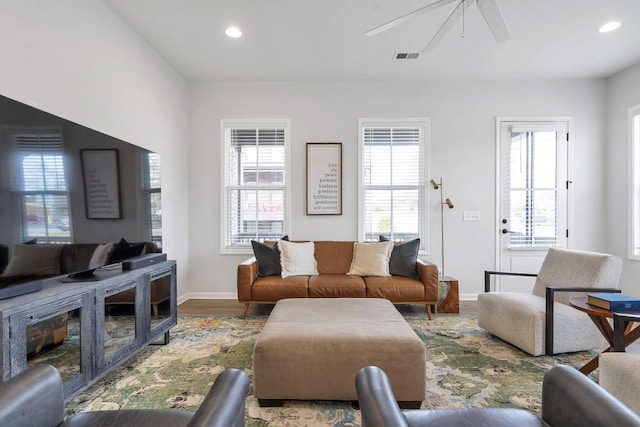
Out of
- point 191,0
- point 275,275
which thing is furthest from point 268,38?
point 275,275

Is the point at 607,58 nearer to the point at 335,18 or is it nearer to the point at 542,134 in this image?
the point at 542,134

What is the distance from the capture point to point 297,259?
3598 millimetres

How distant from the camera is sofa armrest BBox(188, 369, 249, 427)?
31.3 inches

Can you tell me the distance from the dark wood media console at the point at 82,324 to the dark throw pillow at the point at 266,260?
117cm

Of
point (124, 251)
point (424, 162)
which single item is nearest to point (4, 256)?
point (124, 251)

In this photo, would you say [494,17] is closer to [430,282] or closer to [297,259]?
[430,282]

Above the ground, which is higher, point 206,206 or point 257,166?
point 257,166

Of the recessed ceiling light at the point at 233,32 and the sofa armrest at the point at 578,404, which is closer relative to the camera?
the sofa armrest at the point at 578,404

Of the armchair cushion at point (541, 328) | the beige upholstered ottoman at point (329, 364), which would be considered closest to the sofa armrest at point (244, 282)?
the beige upholstered ottoman at point (329, 364)

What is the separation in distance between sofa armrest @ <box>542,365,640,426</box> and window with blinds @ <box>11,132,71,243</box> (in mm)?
2452

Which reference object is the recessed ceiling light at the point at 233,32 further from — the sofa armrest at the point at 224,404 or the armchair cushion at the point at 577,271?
the armchair cushion at the point at 577,271

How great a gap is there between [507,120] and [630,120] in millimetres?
1381

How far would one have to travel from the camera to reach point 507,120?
4.19 meters

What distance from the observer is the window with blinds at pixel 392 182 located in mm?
4270
